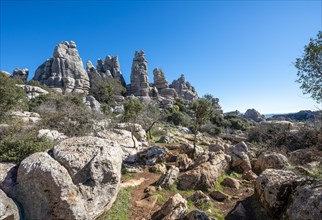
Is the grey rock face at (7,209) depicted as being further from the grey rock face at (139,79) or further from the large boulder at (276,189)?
the grey rock face at (139,79)

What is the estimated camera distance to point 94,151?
278 inches

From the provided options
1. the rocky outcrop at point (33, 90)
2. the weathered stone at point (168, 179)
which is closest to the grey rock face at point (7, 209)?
the weathered stone at point (168, 179)

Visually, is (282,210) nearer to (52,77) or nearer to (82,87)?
(82,87)

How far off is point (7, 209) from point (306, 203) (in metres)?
8.24

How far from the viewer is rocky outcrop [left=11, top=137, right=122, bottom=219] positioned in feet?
18.1

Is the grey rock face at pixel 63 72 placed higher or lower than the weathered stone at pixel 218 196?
higher

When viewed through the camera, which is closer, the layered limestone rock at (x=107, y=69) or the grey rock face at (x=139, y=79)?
the grey rock face at (x=139, y=79)

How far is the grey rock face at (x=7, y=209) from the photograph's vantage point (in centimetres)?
498

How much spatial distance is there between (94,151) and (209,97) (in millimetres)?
12586

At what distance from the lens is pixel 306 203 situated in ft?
16.1

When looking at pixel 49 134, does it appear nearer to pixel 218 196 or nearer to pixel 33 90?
pixel 218 196

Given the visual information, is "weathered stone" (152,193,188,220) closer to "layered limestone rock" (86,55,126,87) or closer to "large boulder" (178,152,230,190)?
"large boulder" (178,152,230,190)

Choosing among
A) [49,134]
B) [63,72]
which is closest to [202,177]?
[49,134]

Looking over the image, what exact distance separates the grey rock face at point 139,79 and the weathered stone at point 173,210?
4980 cm
